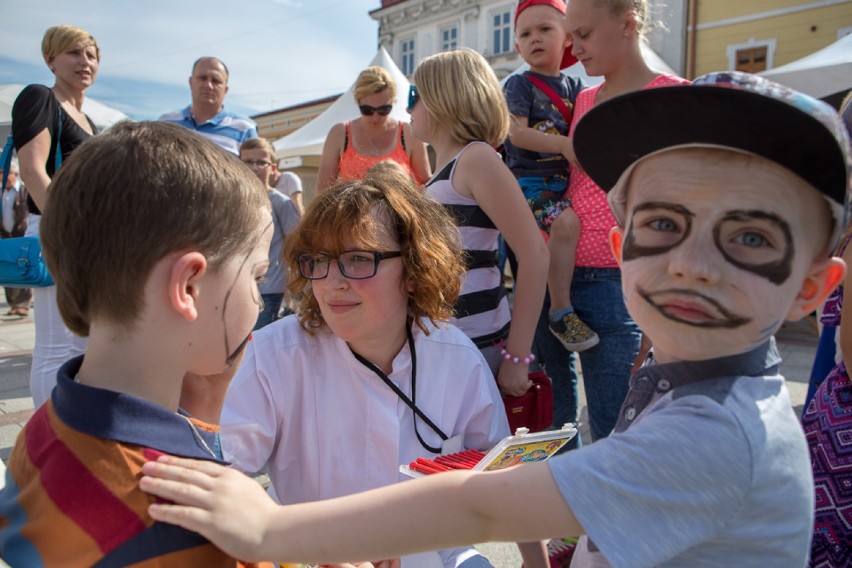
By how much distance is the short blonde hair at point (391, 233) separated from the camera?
1.73 meters

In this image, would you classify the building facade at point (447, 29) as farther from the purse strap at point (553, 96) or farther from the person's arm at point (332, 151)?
the purse strap at point (553, 96)

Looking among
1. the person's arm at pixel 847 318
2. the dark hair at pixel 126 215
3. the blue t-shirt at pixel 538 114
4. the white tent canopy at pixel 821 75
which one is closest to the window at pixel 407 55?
the white tent canopy at pixel 821 75

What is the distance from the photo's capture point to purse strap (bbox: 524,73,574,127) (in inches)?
A: 109

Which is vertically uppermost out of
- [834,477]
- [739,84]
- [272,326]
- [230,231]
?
[739,84]

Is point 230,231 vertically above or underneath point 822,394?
above

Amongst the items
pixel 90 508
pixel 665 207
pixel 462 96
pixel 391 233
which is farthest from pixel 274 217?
pixel 665 207

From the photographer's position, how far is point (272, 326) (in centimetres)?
177

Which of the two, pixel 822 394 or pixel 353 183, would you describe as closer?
pixel 822 394

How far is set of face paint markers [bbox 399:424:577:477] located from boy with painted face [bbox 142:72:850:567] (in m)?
0.39

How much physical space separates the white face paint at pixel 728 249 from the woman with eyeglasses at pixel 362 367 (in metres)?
0.89

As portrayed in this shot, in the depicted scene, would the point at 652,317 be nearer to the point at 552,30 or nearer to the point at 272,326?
the point at 272,326

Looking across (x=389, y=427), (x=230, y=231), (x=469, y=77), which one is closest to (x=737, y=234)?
(x=230, y=231)

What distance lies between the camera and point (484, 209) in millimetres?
2178

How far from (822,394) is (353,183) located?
138 cm
